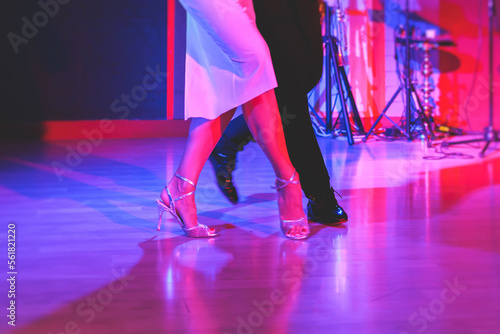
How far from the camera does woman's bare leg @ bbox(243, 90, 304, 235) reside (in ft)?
5.38

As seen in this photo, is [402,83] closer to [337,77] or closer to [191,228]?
[337,77]

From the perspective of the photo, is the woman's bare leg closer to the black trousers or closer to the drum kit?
the black trousers

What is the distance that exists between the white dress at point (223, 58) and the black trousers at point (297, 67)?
120 millimetres

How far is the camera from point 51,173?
2957 mm

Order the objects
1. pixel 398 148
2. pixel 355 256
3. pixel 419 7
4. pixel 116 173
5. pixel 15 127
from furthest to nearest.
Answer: pixel 419 7 < pixel 15 127 < pixel 398 148 < pixel 116 173 < pixel 355 256

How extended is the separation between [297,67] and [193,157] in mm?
423

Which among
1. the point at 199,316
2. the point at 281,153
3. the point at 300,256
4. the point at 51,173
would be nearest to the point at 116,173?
the point at 51,173

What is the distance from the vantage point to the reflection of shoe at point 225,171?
2.20 m

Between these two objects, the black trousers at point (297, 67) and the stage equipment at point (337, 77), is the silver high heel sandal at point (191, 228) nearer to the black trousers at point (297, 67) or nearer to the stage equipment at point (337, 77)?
the black trousers at point (297, 67)

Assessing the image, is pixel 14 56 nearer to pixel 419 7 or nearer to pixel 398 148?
pixel 398 148

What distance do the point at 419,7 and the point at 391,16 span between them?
260 mm

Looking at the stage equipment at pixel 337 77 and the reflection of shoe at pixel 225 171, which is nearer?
the reflection of shoe at pixel 225 171

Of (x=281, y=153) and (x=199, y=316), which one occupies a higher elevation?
(x=281, y=153)

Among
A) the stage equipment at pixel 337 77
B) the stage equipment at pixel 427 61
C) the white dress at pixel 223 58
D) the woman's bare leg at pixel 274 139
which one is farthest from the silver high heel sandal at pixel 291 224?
the stage equipment at pixel 427 61
